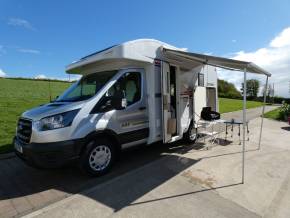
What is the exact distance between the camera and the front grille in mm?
3733

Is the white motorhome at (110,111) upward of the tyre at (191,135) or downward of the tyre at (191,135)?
upward

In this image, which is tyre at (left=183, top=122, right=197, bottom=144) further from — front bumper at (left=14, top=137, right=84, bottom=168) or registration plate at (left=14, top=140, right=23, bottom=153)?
registration plate at (left=14, top=140, right=23, bottom=153)

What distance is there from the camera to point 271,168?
4.65 m

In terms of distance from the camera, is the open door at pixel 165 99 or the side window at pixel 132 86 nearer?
the side window at pixel 132 86

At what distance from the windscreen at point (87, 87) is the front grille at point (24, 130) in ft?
2.92

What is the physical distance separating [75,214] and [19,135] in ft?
6.66

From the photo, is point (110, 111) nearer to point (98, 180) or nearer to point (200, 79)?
point (98, 180)

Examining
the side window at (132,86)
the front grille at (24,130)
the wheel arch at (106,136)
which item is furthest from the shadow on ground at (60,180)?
the side window at (132,86)

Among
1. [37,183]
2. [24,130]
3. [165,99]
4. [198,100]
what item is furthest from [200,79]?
[37,183]

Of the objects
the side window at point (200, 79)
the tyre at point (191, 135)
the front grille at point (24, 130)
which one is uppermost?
the side window at point (200, 79)

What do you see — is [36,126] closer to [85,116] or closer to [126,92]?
[85,116]

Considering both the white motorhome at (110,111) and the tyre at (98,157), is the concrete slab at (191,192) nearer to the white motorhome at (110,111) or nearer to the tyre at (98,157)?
the tyre at (98,157)

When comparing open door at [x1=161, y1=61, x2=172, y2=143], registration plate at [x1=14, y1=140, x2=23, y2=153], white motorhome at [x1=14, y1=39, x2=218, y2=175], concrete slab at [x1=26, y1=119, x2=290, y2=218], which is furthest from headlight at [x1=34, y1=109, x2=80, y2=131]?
open door at [x1=161, y1=61, x2=172, y2=143]

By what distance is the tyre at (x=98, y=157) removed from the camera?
12.8ft
